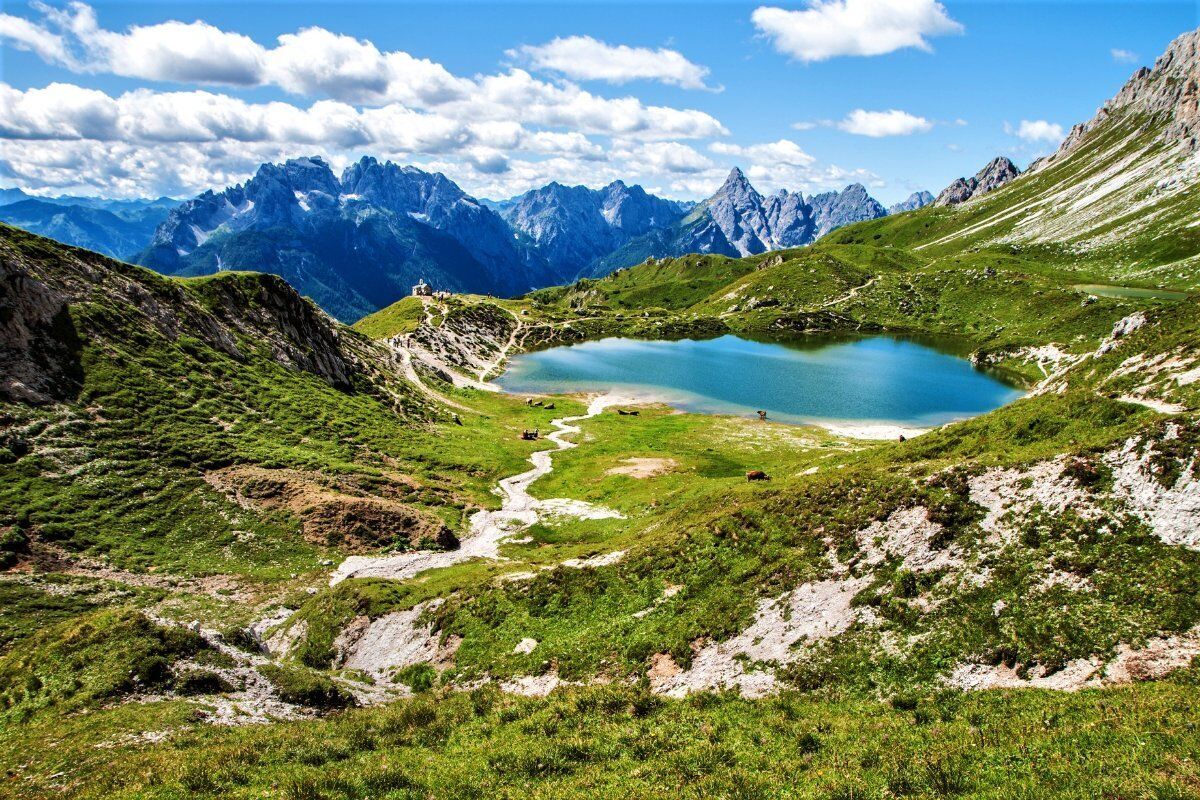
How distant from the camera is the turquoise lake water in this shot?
133875 millimetres

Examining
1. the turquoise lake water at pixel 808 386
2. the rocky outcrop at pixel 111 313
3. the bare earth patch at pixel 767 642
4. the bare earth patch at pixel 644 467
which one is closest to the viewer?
the bare earth patch at pixel 767 642

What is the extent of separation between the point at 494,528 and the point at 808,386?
407 ft

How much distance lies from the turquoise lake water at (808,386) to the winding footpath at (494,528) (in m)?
72.3

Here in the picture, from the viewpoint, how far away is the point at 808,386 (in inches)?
6280

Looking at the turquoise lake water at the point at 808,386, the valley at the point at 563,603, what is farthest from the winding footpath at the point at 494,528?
the turquoise lake water at the point at 808,386

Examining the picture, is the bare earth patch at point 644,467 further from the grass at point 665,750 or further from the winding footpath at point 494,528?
the grass at point 665,750

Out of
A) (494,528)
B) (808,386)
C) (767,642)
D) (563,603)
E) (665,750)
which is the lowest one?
(494,528)

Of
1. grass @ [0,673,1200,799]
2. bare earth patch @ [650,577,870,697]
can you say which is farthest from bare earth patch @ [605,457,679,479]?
grass @ [0,673,1200,799]

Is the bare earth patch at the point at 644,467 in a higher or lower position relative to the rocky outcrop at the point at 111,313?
lower

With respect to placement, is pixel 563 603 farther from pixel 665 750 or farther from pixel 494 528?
pixel 494 528

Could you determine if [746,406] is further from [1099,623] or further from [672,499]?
[1099,623]

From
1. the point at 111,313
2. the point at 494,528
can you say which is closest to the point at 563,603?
the point at 494,528

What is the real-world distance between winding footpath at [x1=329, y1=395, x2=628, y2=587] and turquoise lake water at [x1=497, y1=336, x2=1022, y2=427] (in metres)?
72.3

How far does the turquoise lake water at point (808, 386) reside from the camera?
133875 mm
